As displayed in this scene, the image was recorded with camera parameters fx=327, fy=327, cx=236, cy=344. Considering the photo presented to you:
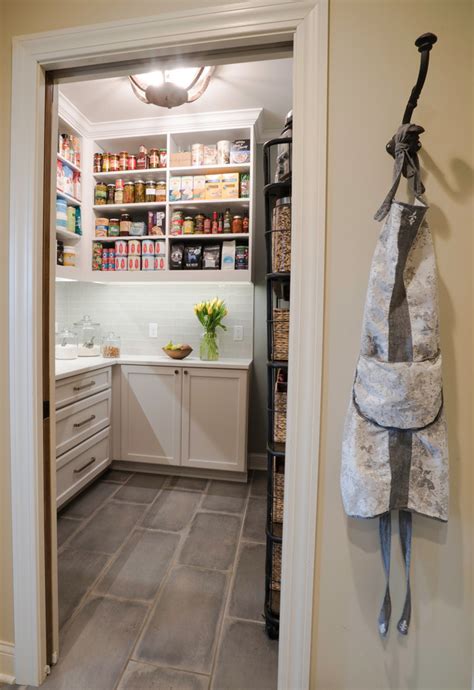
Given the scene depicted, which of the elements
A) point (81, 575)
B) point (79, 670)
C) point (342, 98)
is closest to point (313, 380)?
point (342, 98)

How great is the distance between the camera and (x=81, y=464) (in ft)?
7.47

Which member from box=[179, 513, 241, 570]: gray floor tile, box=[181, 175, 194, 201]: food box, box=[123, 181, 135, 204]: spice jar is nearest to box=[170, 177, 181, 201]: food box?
box=[181, 175, 194, 201]: food box

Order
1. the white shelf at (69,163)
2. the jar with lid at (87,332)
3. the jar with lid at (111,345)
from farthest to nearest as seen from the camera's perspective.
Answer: the jar with lid at (87,332) < the jar with lid at (111,345) < the white shelf at (69,163)

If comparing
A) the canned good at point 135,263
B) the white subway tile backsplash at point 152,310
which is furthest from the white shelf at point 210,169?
the white subway tile backsplash at point 152,310

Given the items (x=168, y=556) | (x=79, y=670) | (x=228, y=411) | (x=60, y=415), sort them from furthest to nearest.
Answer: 1. (x=228, y=411)
2. (x=60, y=415)
3. (x=168, y=556)
4. (x=79, y=670)

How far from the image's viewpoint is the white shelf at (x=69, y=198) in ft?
7.84

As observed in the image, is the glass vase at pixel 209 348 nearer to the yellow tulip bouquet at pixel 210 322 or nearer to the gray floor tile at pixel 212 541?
the yellow tulip bouquet at pixel 210 322

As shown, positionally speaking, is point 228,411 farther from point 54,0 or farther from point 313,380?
point 54,0

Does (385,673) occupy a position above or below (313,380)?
below

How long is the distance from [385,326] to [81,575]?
6.10ft

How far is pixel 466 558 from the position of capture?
0.90 metres

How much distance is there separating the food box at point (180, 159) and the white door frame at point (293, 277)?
1584 mm

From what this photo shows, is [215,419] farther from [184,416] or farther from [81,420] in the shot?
[81,420]

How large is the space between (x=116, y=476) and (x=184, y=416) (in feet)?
2.55
